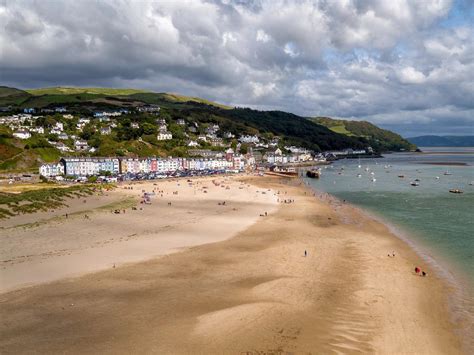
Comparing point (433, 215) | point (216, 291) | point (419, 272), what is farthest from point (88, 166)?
point (419, 272)

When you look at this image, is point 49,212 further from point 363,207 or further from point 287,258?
point 363,207

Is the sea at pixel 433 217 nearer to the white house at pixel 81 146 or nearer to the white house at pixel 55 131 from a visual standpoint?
the white house at pixel 81 146

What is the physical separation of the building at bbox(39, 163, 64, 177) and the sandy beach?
5725 centimetres

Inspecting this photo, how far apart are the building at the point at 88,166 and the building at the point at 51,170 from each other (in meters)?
1.31

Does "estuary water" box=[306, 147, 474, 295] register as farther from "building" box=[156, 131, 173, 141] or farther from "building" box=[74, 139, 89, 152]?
"building" box=[156, 131, 173, 141]

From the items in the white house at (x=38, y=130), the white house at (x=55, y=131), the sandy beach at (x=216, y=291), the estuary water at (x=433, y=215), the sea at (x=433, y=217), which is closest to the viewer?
the sandy beach at (x=216, y=291)

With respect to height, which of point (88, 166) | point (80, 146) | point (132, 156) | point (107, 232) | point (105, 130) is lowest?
point (107, 232)

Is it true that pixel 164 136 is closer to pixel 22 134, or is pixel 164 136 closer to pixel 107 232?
pixel 22 134

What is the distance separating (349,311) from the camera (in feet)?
64.4

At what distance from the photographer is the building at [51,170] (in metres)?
92.1

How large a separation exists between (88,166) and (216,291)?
88.8m

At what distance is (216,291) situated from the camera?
22.1 metres

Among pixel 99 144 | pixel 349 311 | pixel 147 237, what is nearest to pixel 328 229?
pixel 147 237

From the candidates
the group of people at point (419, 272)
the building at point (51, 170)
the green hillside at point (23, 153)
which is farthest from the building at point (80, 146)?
the group of people at point (419, 272)
